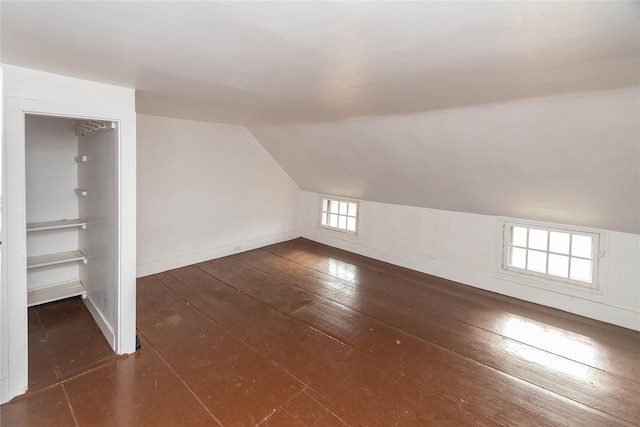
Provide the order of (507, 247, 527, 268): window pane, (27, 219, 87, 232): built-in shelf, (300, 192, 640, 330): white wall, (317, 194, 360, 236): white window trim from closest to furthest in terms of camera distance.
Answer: (27, 219, 87, 232): built-in shelf, (300, 192, 640, 330): white wall, (507, 247, 527, 268): window pane, (317, 194, 360, 236): white window trim

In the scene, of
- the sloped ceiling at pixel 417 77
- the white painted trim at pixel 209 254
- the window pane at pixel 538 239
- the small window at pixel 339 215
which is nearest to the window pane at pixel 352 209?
the small window at pixel 339 215

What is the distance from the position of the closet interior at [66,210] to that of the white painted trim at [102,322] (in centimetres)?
11

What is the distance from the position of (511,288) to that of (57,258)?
Result: 488 centimetres

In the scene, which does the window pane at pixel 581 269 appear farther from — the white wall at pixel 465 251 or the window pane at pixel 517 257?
the window pane at pixel 517 257

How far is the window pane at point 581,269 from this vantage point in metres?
3.40

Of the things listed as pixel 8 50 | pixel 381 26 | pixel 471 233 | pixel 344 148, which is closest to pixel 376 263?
pixel 471 233

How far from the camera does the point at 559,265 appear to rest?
359 cm

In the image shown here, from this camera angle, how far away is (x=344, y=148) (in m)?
4.15

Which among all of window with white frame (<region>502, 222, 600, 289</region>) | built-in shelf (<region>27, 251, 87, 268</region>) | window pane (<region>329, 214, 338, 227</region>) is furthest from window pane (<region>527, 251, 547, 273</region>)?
built-in shelf (<region>27, 251, 87, 268</region>)

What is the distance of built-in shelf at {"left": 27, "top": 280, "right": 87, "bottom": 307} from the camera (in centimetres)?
285

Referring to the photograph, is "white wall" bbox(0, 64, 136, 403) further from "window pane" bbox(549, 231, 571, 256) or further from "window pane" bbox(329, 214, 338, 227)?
"window pane" bbox(549, 231, 571, 256)

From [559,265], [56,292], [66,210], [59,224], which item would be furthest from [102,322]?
[559,265]

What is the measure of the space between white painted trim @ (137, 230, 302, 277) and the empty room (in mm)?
36

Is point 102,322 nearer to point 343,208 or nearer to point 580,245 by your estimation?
point 343,208
